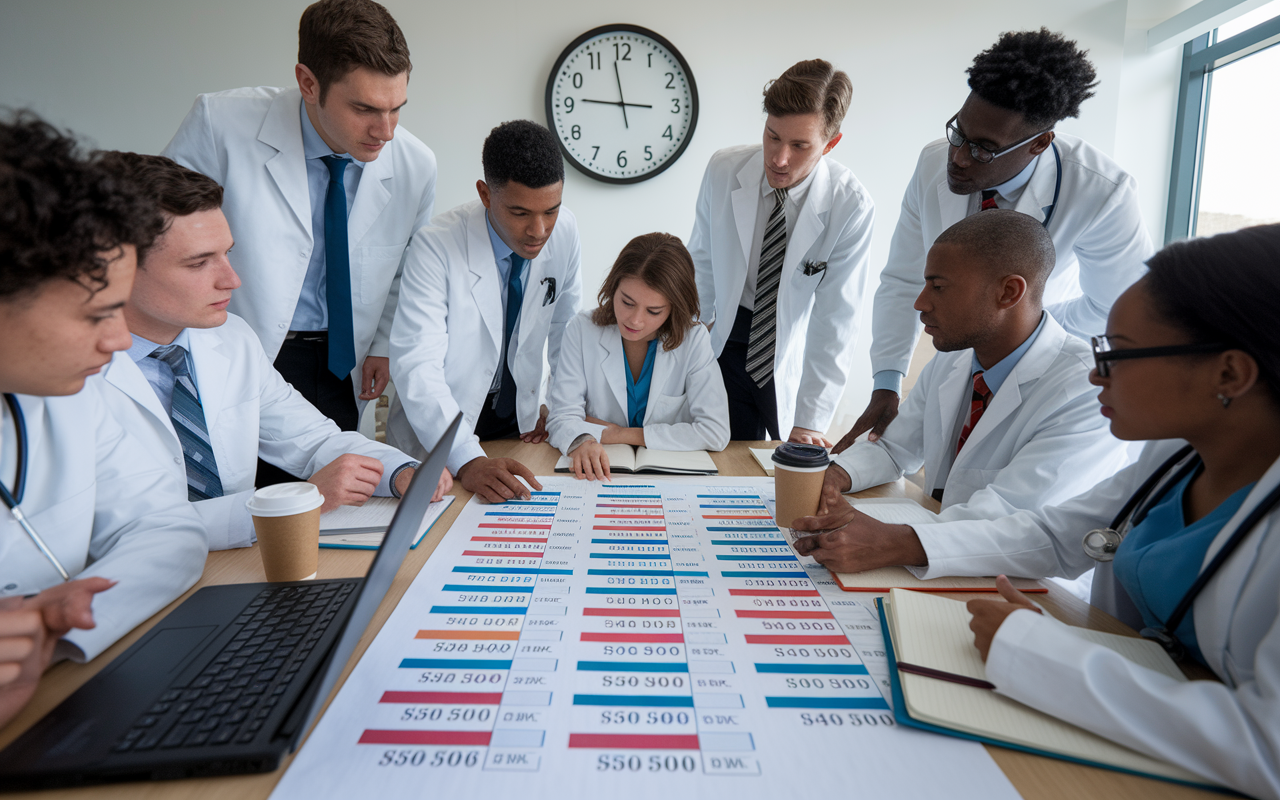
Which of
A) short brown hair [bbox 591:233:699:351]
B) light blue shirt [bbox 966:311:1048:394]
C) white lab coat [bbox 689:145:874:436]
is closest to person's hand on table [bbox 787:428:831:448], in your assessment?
white lab coat [bbox 689:145:874:436]

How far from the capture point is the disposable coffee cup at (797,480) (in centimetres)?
122

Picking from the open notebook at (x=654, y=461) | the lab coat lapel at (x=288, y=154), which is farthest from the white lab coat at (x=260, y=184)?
the open notebook at (x=654, y=461)

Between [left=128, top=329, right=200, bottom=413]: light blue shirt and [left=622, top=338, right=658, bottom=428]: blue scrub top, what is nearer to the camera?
[left=128, top=329, right=200, bottom=413]: light blue shirt

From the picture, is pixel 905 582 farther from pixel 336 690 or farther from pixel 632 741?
pixel 336 690

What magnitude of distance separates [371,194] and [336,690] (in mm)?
1767

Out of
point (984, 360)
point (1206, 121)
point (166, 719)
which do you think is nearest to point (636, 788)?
point (166, 719)

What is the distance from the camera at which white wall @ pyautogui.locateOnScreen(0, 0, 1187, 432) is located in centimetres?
342

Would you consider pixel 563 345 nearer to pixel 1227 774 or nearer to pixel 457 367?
pixel 457 367

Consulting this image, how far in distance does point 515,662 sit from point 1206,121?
14.0 feet

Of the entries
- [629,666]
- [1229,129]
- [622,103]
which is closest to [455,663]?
[629,666]

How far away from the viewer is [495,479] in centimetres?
145

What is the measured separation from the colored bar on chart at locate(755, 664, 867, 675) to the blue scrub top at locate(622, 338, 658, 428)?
1376 mm

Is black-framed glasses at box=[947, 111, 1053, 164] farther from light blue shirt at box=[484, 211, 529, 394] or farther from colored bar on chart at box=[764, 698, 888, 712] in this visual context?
colored bar on chart at box=[764, 698, 888, 712]

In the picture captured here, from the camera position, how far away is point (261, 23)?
11.3 feet
